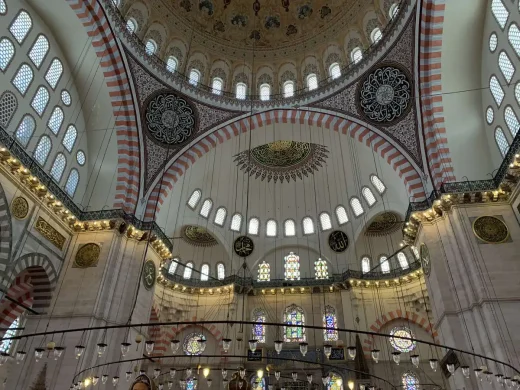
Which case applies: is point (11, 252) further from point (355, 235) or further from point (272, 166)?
point (355, 235)

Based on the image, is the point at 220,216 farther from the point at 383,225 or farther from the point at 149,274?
the point at 383,225

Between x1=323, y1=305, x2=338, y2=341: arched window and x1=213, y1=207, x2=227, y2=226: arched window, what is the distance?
221 inches

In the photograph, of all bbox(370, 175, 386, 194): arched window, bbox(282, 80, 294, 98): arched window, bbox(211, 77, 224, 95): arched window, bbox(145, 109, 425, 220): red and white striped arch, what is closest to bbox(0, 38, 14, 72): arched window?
bbox(145, 109, 425, 220): red and white striped arch

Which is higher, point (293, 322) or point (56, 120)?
point (56, 120)

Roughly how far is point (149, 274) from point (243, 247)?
5.64m

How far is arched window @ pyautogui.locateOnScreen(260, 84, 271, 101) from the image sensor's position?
1434cm

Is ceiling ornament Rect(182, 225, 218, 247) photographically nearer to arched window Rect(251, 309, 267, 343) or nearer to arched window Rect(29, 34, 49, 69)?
arched window Rect(251, 309, 267, 343)

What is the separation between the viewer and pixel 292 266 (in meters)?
17.1

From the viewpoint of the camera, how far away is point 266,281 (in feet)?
53.4

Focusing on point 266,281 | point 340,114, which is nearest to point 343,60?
point 340,114

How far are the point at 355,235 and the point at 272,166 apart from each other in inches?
179

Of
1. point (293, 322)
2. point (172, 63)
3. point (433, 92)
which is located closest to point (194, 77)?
point (172, 63)

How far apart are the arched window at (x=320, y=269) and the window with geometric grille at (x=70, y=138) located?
1053 cm

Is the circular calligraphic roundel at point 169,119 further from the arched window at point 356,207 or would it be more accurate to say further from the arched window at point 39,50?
the arched window at point 356,207
